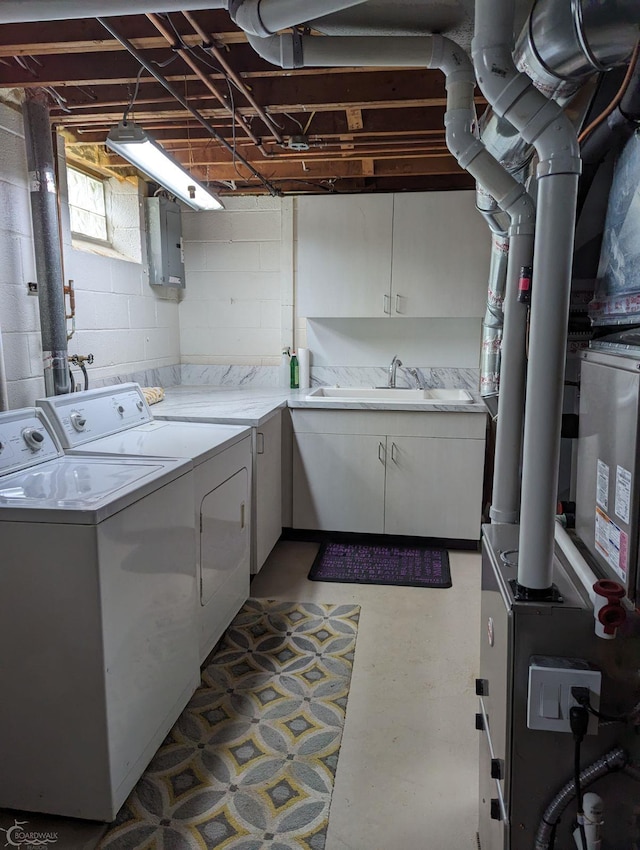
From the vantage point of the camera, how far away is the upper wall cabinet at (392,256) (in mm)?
3621

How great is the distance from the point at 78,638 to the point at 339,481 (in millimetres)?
2203

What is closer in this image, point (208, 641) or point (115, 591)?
point (115, 591)

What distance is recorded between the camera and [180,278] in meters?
3.95

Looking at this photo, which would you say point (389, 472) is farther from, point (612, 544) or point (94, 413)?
point (612, 544)

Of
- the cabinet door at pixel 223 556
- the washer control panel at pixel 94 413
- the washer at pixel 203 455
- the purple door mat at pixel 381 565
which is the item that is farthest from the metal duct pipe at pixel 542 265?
the purple door mat at pixel 381 565

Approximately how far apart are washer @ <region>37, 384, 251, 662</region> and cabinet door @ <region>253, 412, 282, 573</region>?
17 cm

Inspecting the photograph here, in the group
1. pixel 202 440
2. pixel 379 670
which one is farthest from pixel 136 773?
pixel 202 440

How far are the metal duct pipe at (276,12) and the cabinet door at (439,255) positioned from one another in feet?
7.70

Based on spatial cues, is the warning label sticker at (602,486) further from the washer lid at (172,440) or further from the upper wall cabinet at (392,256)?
the upper wall cabinet at (392,256)

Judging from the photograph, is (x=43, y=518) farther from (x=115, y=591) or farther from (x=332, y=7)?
(x=332, y=7)

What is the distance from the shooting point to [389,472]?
3.48 meters

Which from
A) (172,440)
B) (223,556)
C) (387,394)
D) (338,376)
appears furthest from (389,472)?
(172,440)

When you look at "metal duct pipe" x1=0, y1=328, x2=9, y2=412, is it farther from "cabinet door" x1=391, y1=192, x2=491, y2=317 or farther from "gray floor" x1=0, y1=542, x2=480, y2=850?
"cabinet door" x1=391, y1=192, x2=491, y2=317

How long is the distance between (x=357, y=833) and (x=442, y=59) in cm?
209
